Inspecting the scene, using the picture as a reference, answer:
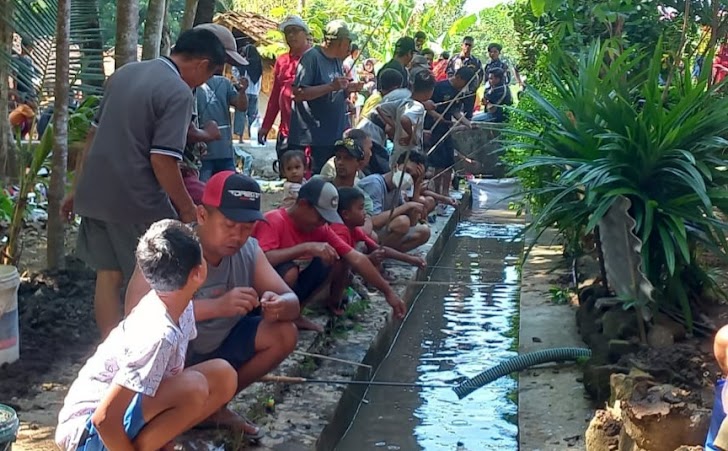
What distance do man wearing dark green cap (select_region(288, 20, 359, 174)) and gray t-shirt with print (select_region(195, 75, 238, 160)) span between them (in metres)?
0.54

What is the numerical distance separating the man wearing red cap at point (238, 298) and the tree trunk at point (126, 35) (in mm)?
2476

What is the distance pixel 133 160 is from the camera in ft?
15.2

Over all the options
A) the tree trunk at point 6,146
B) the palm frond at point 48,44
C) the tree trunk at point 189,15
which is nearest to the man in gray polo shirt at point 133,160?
the palm frond at point 48,44

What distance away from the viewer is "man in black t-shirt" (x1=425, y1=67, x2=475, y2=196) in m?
11.5

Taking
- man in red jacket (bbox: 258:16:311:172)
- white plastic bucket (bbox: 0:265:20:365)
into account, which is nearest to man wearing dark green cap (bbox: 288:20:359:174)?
man in red jacket (bbox: 258:16:311:172)

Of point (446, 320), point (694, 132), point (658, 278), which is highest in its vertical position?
point (694, 132)

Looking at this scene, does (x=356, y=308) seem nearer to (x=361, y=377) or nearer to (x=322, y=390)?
(x=361, y=377)

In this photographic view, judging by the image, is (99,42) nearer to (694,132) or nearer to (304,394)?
(304,394)

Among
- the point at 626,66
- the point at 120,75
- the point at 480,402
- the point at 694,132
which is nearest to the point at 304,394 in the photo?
the point at 480,402

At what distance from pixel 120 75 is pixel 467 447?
2385mm

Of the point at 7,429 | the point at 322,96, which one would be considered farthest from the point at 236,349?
the point at 322,96

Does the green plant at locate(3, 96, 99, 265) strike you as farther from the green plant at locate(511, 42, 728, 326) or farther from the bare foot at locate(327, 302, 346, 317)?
the green plant at locate(511, 42, 728, 326)

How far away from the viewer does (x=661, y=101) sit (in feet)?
18.0

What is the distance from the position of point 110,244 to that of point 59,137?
1602mm
